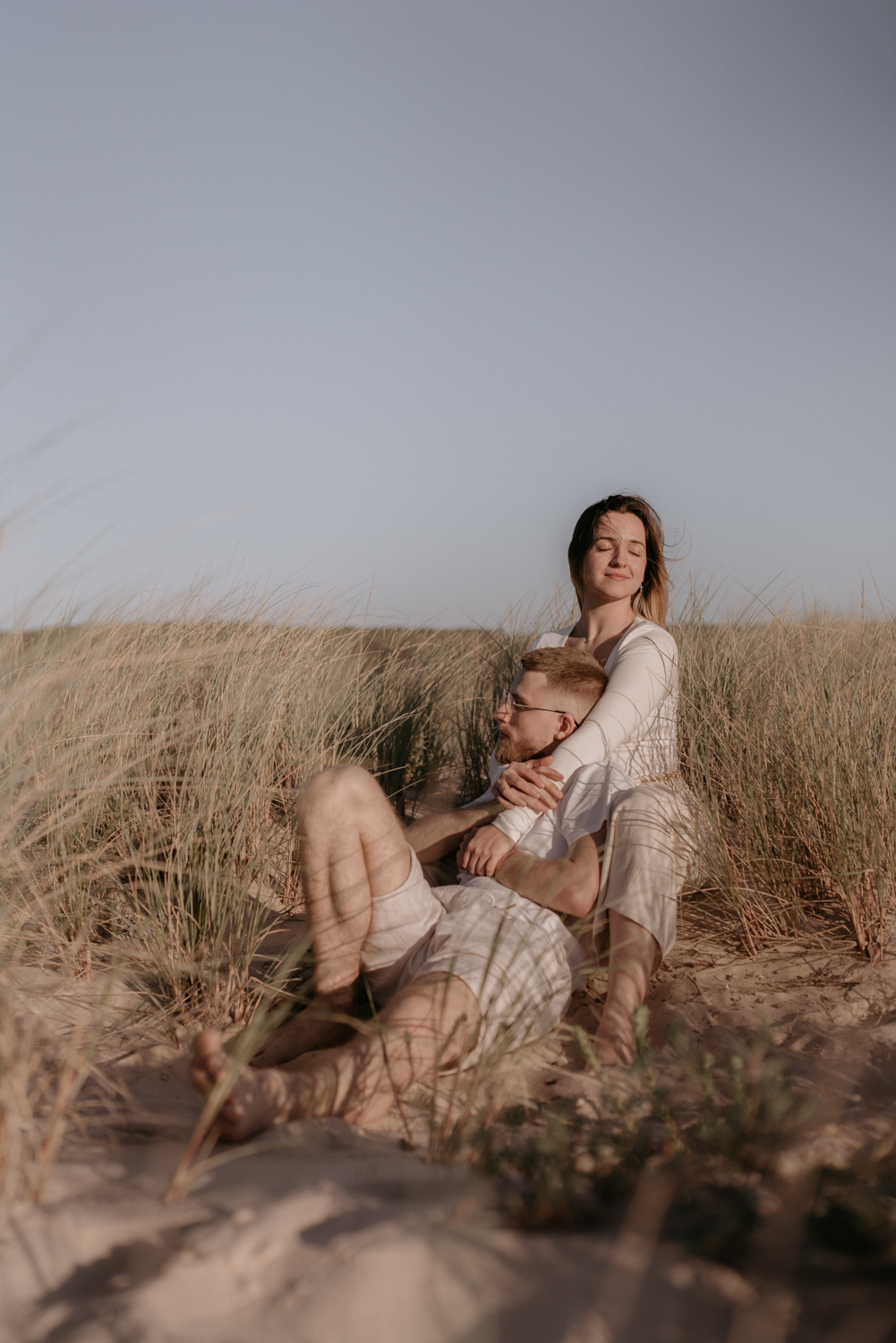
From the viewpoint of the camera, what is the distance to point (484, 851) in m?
2.21

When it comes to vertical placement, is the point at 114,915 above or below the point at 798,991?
above

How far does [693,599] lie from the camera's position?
450cm

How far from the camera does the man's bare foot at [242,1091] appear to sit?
138 centimetres

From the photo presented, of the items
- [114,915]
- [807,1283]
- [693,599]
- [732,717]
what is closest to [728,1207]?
[807,1283]

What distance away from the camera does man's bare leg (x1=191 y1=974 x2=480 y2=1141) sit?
1431 mm

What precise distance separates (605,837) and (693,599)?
2647mm

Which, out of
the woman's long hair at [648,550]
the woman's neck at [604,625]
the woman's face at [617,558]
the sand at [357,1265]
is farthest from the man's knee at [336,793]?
the woman's long hair at [648,550]

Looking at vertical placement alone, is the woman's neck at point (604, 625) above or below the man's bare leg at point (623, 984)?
above

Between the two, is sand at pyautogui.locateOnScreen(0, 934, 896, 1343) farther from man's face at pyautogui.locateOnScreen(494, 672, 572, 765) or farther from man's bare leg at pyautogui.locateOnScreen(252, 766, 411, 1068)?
man's face at pyautogui.locateOnScreen(494, 672, 572, 765)

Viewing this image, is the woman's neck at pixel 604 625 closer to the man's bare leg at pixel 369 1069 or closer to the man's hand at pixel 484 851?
the man's hand at pixel 484 851

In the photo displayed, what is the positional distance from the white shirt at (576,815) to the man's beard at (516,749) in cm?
27

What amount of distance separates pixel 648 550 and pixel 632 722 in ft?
3.30

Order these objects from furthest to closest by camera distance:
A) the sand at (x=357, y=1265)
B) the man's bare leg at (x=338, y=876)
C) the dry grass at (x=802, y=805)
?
the dry grass at (x=802, y=805) → the man's bare leg at (x=338, y=876) → the sand at (x=357, y=1265)

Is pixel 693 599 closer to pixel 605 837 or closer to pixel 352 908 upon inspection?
pixel 605 837
